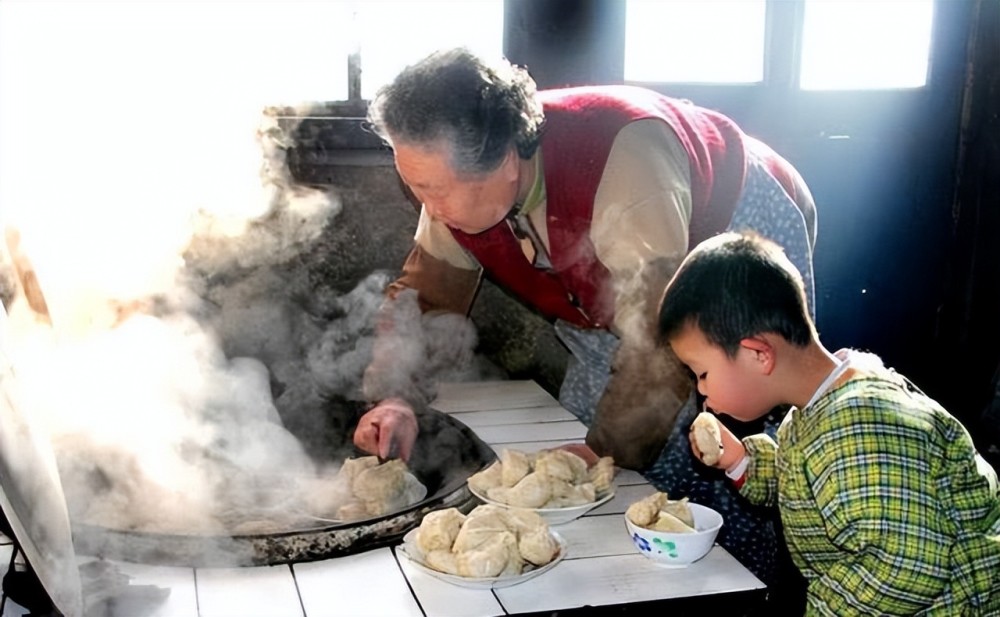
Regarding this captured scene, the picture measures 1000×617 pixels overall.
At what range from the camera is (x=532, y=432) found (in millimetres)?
2764

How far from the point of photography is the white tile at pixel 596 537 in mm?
1983

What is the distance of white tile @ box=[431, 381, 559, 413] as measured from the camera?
307 cm

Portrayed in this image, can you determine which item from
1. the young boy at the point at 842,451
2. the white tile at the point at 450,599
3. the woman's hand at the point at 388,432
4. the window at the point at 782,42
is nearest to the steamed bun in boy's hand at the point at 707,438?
the young boy at the point at 842,451

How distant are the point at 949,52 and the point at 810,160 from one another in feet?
2.48

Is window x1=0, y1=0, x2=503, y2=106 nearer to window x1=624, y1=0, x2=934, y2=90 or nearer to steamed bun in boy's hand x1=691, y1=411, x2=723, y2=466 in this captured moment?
window x1=624, y1=0, x2=934, y2=90

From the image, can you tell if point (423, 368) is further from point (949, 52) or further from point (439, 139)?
point (949, 52)

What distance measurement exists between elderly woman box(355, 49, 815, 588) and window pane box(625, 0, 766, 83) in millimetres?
1324

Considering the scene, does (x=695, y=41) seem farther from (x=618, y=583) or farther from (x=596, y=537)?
(x=618, y=583)

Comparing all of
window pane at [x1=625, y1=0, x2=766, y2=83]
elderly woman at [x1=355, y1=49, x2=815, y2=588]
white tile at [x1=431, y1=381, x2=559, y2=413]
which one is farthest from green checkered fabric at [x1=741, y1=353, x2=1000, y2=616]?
window pane at [x1=625, y1=0, x2=766, y2=83]

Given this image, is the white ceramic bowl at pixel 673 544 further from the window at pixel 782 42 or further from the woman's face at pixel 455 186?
the window at pixel 782 42

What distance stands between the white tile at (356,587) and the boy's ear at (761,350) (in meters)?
0.75

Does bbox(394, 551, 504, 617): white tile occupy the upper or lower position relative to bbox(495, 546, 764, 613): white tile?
upper

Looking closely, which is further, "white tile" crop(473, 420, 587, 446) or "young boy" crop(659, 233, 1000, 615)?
"white tile" crop(473, 420, 587, 446)

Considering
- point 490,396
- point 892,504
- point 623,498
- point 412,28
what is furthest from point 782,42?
point 892,504
